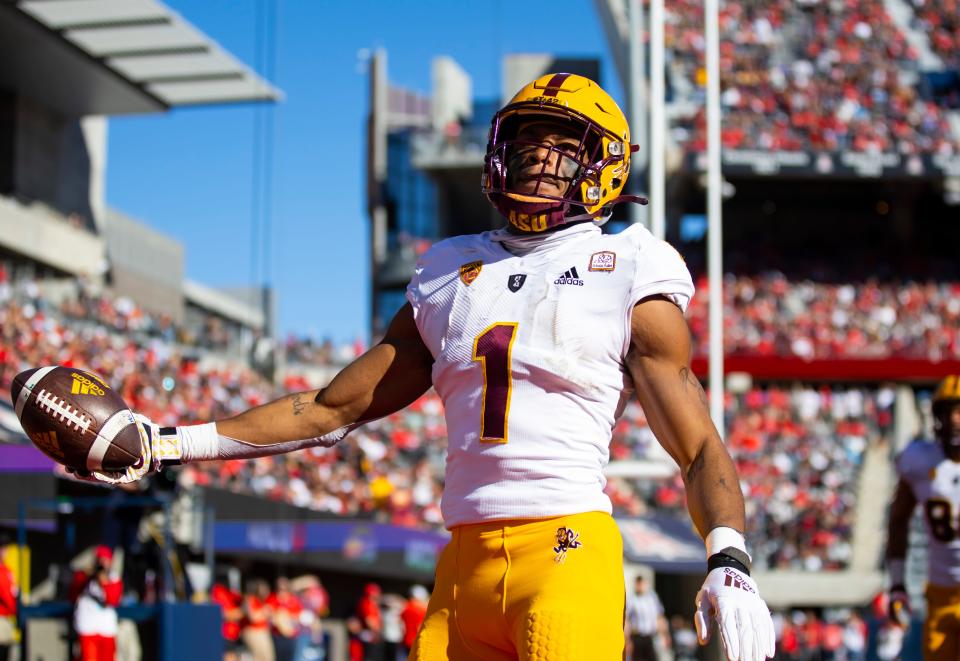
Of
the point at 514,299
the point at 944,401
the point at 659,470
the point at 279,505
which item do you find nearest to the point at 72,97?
the point at 279,505

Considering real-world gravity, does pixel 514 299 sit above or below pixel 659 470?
above

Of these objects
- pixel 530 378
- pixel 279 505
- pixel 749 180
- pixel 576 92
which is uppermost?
pixel 749 180

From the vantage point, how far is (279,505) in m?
14.4

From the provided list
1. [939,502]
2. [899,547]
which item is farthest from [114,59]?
[939,502]

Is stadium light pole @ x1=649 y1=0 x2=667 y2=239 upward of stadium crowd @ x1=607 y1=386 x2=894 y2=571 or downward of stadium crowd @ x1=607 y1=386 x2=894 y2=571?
upward

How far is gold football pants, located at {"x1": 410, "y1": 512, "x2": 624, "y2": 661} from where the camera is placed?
8.91ft

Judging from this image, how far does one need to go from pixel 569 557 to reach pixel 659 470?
6.64m

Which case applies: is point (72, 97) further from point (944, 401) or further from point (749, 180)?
point (944, 401)

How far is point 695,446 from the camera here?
9.47 ft

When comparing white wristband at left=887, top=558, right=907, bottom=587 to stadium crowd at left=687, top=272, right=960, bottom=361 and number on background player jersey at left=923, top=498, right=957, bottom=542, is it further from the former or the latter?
stadium crowd at left=687, top=272, right=960, bottom=361

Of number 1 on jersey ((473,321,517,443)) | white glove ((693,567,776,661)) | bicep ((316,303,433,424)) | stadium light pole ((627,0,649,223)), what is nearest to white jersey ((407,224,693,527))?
number 1 on jersey ((473,321,517,443))

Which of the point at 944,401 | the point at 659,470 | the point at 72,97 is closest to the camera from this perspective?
the point at 944,401

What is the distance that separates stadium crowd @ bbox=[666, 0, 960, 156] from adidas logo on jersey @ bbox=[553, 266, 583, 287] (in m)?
23.8

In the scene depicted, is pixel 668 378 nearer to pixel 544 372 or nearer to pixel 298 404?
pixel 544 372
